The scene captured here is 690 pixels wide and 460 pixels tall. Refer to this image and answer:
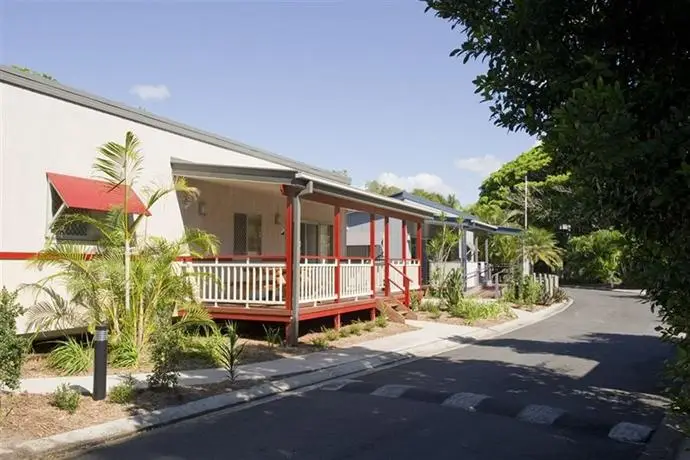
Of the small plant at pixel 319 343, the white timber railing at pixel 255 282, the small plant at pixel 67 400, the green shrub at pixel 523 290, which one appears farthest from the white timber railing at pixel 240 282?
the green shrub at pixel 523 290

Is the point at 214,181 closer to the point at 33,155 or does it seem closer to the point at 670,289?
the point at 33,155

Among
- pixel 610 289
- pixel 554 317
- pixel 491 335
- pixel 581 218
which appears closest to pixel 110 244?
pixel 581 218

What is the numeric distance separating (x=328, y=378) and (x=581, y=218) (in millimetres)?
6558

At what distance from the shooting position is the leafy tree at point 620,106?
12.1 ft

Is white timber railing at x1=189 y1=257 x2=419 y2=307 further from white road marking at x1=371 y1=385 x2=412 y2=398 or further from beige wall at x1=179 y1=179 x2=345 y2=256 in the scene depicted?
white road marking at x1=371 y1=385 x2=412 y2=398

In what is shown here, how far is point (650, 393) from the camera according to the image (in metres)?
9.53

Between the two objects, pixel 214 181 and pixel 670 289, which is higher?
pixel 214 181

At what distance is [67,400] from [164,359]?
4.12ft

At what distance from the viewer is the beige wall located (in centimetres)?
1487

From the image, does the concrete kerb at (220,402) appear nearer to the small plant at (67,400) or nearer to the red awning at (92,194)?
the small plant at (67,400)

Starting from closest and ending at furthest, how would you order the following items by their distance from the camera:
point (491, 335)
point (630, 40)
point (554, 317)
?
point (630, 40) < point (491, 335) < point (554, 317)

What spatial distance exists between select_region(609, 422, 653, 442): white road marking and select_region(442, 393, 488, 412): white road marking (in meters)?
1.70

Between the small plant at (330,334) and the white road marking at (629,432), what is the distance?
24.1ft

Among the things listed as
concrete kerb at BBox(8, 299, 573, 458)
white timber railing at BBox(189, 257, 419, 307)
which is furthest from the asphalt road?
white timber railing at BBox(189, 257, 419, 307)
